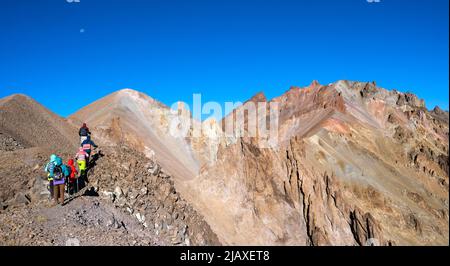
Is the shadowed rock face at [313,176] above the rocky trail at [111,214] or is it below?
above

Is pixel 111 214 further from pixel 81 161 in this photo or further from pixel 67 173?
pixel 81 161

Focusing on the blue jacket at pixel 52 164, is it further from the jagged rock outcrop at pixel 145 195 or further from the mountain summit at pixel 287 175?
the mountain summit at pixel 287 175

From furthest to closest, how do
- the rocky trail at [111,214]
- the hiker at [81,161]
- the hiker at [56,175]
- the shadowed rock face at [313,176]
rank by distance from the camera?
the shadowed rock face at [313,176] < the hiker at [81,161] < the hiker at [56,175] < the rocky trail at [111,214]

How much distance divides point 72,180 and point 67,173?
0.87 m

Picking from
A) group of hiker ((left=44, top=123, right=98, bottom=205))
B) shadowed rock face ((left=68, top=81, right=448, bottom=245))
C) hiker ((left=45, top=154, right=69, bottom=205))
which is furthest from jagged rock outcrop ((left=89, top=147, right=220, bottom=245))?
shadowed rock face ((left=68, top=81, right=448, bottom=245))

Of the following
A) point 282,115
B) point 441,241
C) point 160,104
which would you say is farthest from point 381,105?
point 160,104

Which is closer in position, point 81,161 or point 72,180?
point 72,180

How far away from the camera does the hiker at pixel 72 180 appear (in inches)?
568

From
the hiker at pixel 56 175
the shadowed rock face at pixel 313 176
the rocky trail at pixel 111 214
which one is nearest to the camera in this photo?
the rocky trail at pixel 111 214

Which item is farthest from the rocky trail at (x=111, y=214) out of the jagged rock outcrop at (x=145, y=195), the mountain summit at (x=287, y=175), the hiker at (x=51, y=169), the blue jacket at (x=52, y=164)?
the blue jacket at (x=52, y=164)

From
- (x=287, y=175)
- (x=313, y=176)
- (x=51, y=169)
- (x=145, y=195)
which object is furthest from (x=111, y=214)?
(x=313, y=176)

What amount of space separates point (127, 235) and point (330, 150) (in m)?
40.0

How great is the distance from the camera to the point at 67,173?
13766 mm
